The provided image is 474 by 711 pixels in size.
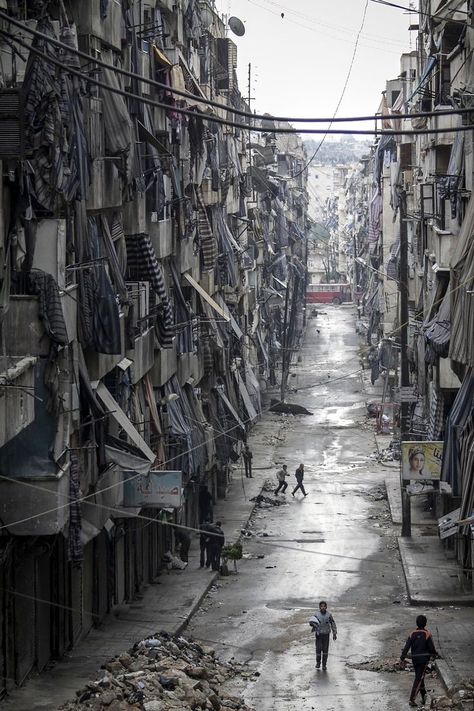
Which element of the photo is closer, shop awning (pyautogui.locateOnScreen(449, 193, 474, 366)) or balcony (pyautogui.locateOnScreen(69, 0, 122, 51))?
balcony (pyautogui.locateOnScreen(69, 0, 122, 51))

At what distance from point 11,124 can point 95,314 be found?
548 centimetres

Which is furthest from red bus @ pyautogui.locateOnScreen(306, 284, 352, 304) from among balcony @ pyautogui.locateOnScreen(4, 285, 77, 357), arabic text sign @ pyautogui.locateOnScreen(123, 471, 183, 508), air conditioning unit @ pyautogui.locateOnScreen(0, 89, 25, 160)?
air conditioning unit @ pyautogui.locateOnScreen(0, 89, 25, 160)

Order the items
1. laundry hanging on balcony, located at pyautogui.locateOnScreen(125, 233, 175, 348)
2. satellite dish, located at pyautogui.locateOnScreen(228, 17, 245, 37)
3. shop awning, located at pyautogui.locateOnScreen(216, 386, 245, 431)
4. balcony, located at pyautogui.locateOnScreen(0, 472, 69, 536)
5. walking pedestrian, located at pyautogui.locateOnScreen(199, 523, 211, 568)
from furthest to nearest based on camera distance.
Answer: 1. satellite dish, located at pyautogui.locateOnScreen(228, 17, 245, 37)
2. shop awning, located at pyautogui.locateOnScreen(216, 386, 245, 431)
3. walking pedestrian, located at pyautogui.locateOnScreen(199, 523, 211, 568)
4. laundry hanging on balcony, located at pyautogui.locateOnScreen(125, 233, 175, 348)
5. balcony, located at pyautogui.locateOnScreen(0, 472, 69, 536)

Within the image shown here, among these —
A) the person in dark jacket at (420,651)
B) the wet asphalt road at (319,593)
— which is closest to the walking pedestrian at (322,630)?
the wet asphalt road at (319,593)

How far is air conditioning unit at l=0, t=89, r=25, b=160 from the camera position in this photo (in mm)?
16469

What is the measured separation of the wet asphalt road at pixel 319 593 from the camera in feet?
67.8

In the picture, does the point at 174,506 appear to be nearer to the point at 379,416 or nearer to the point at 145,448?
the point at 145,448

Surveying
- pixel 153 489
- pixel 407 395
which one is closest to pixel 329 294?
pixel 407 395

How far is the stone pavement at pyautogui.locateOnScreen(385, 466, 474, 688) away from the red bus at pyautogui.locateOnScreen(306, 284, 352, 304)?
112 m

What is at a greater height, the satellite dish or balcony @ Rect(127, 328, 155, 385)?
the satellite dish

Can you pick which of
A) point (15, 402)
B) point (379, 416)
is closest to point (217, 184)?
point (379, 416)

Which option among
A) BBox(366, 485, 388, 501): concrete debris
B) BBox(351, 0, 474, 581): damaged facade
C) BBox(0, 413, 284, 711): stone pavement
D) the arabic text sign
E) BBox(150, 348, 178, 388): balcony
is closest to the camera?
BBox(0, 413, 284, 711): stone pavement

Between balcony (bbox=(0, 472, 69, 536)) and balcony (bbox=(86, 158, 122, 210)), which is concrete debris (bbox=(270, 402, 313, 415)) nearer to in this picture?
balcony (bbox=(86, 158, 122, 210))

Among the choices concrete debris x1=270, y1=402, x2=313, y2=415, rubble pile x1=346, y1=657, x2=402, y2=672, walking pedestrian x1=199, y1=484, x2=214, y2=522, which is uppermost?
rubble pile x1=346, y1=657, x2=402, y2=672
